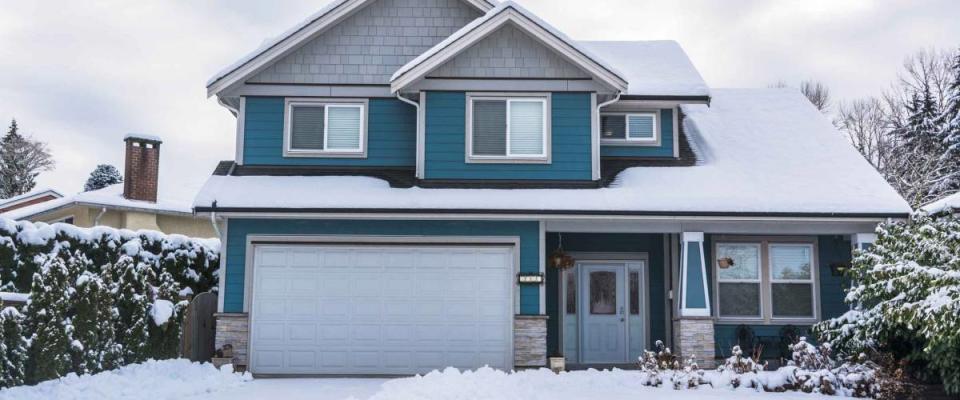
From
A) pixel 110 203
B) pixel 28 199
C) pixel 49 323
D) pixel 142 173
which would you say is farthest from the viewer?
pixel 28 199

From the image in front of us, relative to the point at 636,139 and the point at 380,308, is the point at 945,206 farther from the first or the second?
the point at 380,308

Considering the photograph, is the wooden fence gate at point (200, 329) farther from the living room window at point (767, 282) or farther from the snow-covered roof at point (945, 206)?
the snow-covered roof at point (945, 206)

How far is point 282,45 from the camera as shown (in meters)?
15.1

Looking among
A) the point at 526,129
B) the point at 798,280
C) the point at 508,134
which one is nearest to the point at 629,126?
the point at 526,129

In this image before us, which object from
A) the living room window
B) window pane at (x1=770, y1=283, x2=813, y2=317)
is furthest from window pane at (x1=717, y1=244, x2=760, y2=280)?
window pane at (x1=770, y1=283, x2=813, y2=317)

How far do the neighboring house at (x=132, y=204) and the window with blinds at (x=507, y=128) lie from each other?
12.0 metres

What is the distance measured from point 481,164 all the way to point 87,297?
6.11 meters

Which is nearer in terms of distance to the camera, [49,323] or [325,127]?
[49,323]

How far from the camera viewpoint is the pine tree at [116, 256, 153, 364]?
12.9 meters

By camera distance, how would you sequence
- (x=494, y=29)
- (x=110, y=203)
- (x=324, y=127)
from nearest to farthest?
(x=494, y=29), (x=324, y=127), (x=110, y=203)

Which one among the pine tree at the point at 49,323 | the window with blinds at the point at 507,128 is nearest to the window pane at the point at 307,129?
the window with blinds at the point at 507,128

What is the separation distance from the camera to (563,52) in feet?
48.1

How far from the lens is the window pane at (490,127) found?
14867 mm

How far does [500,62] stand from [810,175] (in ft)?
18.1
